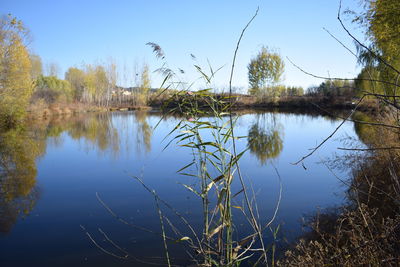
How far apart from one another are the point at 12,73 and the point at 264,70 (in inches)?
1168

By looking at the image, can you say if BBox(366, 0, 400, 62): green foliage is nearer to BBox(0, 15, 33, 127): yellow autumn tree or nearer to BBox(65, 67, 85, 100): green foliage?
BBox(0, 15, 33, 127): yellow autumn tree

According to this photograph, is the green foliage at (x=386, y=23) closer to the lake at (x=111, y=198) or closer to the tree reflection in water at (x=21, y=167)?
the lake at (x=111, y=198)

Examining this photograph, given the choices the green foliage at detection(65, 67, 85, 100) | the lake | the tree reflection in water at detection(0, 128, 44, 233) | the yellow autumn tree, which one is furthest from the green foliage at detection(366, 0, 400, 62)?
the green foliage at detection(65, 67, 85, 100)

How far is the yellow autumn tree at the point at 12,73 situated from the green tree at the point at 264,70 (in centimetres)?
2761

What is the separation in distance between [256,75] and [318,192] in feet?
111

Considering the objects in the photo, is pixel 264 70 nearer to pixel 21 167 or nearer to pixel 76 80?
pixel 21 167

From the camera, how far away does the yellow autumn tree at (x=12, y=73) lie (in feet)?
55.0

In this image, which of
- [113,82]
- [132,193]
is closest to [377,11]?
[132,193]

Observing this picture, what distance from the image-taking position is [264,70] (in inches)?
1505

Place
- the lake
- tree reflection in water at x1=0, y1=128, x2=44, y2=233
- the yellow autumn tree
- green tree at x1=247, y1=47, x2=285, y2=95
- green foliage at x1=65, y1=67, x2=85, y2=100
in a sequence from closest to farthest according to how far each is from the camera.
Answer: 1. the lake
2. tree reflection in water at x1=0, y1=128, x2=44, y2=233
3. the yellow autumn tree
4. green tree at x1=247, y1=47, x2=285, y2=95
5. green foliage at x1=65, y1=67, x2=85, y2=100

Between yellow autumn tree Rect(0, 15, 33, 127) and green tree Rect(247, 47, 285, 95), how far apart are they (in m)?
27.6

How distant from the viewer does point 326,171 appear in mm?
7797

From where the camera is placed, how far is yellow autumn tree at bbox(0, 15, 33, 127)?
55.0 feet

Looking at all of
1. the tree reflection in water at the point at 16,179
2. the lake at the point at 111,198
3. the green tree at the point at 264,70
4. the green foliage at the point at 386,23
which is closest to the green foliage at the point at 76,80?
the green tree at the point at 264,70
